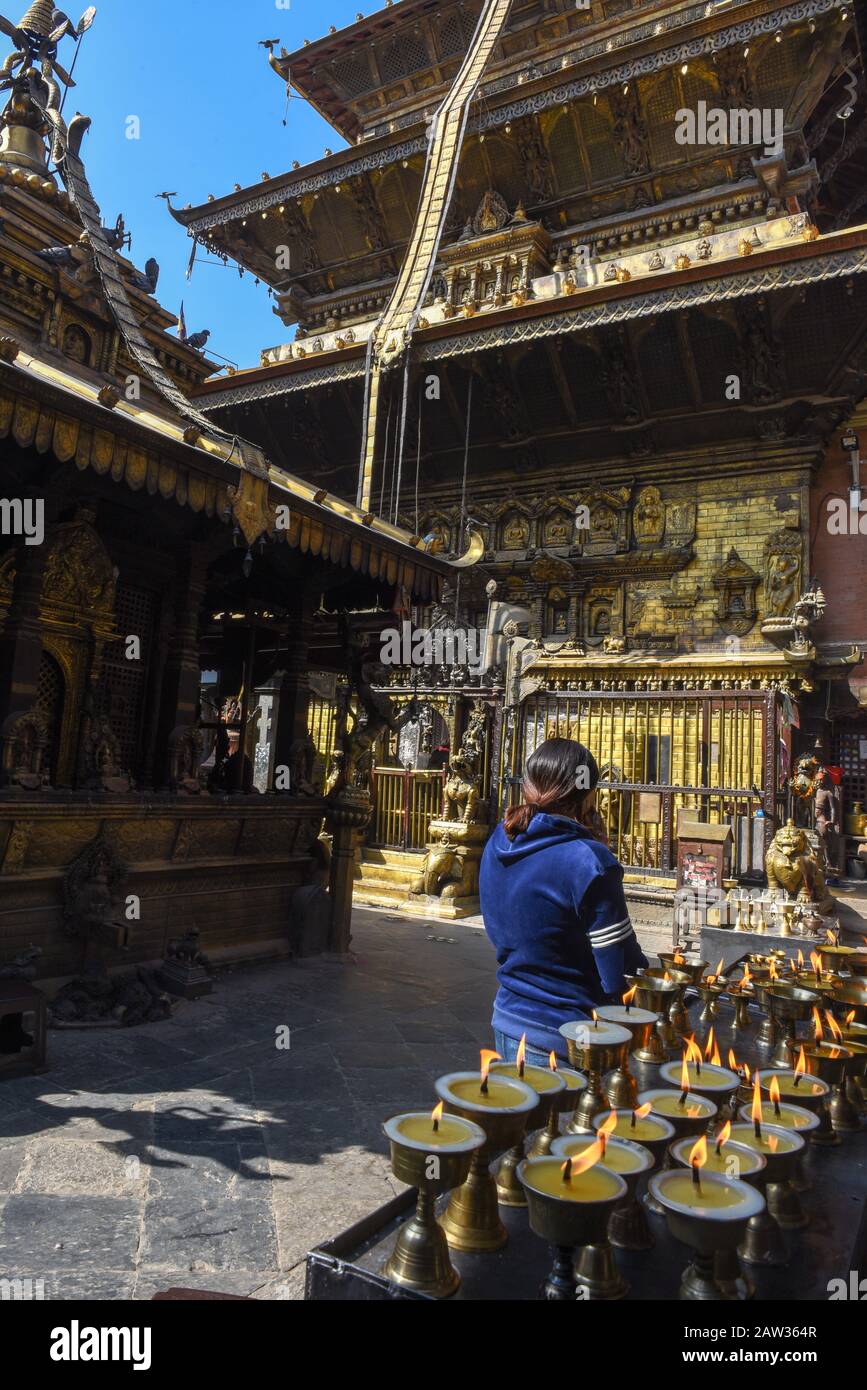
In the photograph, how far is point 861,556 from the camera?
563 inches

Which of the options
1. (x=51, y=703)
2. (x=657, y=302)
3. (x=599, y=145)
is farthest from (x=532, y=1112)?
(x=599, y=145)

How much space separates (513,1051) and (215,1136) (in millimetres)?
1698

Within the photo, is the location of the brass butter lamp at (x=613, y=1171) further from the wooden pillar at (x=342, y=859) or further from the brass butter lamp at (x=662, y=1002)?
the wooden pillar at (x=342, y=859)

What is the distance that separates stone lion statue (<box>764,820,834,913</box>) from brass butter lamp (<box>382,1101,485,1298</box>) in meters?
7.42

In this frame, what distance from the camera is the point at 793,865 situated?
812 centimetres

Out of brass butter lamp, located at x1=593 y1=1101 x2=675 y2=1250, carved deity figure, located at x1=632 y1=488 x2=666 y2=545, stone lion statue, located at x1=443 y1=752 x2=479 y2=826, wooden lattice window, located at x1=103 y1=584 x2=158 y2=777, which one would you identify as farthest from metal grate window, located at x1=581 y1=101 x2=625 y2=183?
brass butter lamp, located at x1=593 y1=1101 x2=675 y2=1250

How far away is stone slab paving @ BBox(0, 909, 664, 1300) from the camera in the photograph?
2.67 m

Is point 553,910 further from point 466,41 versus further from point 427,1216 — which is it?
point 466,41

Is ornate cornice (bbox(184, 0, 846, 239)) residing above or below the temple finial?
above

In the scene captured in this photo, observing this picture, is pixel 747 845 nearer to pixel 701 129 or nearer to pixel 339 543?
pixel 339 543

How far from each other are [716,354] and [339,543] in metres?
11.2

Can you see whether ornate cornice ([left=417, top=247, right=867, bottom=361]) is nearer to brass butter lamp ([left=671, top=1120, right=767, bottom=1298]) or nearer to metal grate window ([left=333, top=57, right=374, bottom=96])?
metal grate window ([left=333, top=57, right=374, bottom=96])

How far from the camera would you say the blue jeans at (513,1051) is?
2.65 metres

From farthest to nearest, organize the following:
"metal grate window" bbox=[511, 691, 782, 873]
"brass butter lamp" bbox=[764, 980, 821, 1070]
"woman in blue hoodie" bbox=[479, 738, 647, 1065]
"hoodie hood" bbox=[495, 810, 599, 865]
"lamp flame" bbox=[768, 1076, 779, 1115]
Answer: "metal grate window" bbox=[511, 691, 782, 873], "brass butter lamp" bbox=[764, 980, 821, 1070], "hoodie hood" bbox=[495, 810, 599, 865], "woman in blue hoodie" bbox=[479, 738, 647, 1065], "lamp flame" bbox=[768, 1076, 779, 1115]
